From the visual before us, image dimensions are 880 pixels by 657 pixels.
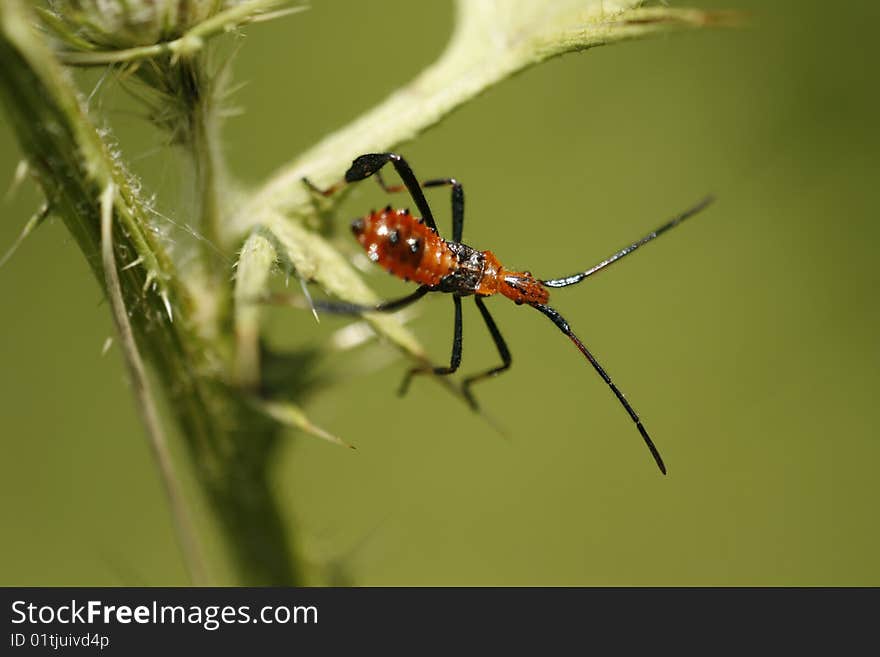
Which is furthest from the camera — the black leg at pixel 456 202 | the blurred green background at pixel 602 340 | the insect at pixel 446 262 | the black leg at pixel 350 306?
the blurred green background at pixel 602 340

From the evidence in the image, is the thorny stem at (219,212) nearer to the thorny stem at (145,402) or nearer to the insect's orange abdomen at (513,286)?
the thorny stem at (145,402)

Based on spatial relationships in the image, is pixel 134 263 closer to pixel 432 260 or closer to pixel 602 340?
pixel 432 260

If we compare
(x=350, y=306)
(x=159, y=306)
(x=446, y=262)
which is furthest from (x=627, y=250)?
(x=159, y=306)

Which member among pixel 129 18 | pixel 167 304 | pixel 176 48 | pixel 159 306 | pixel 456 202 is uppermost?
pixel 456 202

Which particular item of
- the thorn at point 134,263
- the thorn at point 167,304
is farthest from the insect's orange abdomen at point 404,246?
the thorn at point 134,263

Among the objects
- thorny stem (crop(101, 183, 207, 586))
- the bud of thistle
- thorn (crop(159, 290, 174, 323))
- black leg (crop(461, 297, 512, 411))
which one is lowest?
thorny stem (crop(101, 183, 207, 586))

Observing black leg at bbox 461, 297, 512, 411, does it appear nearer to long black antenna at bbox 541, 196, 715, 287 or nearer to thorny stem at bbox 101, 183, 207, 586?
long black antenna at bbox 541, 196, 715, 287

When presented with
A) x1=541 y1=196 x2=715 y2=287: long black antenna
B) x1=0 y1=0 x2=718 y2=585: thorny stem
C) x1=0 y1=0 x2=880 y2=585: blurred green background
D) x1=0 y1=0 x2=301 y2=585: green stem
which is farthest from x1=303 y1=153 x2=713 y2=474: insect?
x1=0 y1=0 x2=880 y2=585: blurred green background
